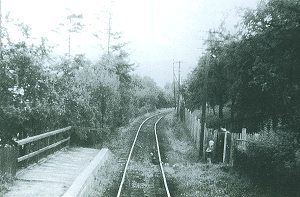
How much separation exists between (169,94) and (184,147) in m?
83.2

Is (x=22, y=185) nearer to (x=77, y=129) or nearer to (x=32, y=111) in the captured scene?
(x=32, y=111)

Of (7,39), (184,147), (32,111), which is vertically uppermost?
(7,39)

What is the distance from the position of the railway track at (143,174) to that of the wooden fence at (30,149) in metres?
2.98

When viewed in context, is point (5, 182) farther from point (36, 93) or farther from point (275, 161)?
point (275, 161)

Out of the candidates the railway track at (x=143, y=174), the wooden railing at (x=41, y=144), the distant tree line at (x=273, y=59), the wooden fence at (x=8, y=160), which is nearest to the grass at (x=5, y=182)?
the wooden fence at (x=8, y=160)

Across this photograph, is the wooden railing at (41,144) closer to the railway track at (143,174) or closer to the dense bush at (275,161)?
the railway track at (143,174)

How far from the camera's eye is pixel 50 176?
43.8 feet

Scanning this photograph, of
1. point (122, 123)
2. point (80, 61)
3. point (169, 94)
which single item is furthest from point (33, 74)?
point (169, 94)

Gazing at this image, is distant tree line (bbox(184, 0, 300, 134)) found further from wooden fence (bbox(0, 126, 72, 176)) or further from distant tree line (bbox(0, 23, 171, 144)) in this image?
wooden fence (bbox(0, 126, 72, 176))

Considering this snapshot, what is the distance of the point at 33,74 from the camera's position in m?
16.2

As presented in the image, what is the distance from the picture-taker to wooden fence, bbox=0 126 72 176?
11594mm

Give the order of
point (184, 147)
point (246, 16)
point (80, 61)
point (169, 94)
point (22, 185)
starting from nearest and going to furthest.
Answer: point (22, 185) < point (246, 16) < point (80, 61) < point (184, 147) < point (169, 94)

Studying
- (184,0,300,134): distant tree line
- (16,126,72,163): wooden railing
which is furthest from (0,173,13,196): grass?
(184,0,300,134): distant tree line

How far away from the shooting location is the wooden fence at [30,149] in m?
11.6
